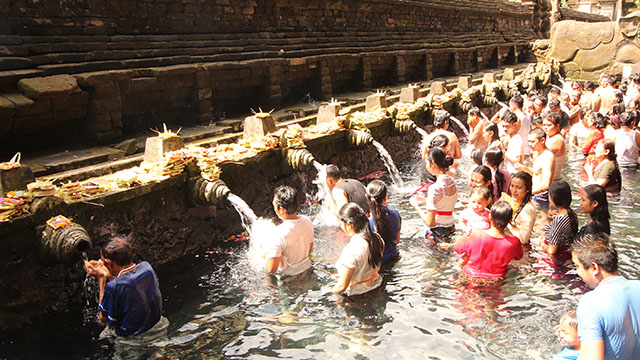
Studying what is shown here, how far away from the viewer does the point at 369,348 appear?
4.49 metres

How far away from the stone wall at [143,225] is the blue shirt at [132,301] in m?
1.21

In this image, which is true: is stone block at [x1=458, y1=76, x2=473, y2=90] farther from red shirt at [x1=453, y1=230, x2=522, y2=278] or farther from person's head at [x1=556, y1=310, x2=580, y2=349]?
person's head at [x1=556, y1=310, x2=580, y2=349]

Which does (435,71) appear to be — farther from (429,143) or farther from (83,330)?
(83,330)

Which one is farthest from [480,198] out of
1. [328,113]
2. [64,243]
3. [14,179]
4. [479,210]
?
[328,113]

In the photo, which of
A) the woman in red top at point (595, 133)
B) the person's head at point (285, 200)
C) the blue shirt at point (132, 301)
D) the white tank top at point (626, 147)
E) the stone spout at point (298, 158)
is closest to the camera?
the blue shirt at point (132, 301)

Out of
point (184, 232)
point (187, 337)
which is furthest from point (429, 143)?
point (187, 337)

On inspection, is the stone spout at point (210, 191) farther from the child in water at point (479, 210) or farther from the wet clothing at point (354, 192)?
the child in water at point (479, 210)

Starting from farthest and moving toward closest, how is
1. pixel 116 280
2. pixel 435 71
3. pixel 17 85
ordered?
1. pixel 435 71
2. pixel 17 85
3. pixel 116 280

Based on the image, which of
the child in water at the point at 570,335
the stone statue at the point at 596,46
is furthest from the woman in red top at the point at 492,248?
the stone statue at the point at 596,46

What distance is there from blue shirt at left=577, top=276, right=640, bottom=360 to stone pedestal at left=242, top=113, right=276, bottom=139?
232 inches

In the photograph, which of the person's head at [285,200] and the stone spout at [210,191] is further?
the stone spout at [210,191]

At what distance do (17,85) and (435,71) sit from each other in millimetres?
18726

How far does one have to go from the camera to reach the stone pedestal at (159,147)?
6609 millimetres

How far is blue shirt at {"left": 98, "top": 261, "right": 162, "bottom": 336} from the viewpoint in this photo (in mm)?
4297
